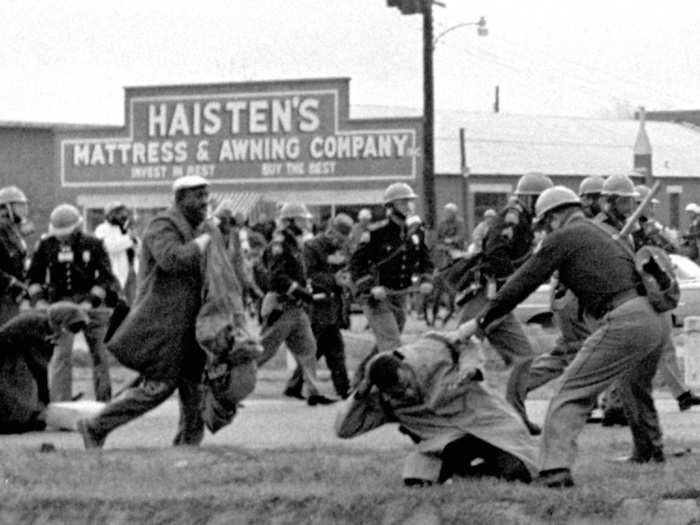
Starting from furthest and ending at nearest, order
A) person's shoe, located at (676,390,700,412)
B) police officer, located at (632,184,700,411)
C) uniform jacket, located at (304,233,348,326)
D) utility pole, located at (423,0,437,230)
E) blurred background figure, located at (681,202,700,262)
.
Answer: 1. utility pole, located at (423,0,437,230)
2. blurred background figure, located at (681,202,700,262)
3. uniform jacket, located at (304,233,348,326)
4. person's shoe, located at (676,390,700,412)
5. police officer, located at (632,184,700,411)

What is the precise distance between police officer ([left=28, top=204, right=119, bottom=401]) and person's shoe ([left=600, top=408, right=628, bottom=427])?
4.56m

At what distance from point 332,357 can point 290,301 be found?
0.83m

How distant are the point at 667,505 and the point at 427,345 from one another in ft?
4.85

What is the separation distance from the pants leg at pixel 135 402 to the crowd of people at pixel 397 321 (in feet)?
0.04

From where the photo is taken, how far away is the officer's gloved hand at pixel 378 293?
16984 mm

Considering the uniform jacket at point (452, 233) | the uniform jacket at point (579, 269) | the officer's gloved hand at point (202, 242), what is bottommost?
the uniform jacket at point (579, 269)

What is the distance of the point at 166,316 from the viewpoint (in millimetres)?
12133

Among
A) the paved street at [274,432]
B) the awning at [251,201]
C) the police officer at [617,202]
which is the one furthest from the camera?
the awning at [251,201]

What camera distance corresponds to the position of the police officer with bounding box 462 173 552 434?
1475 centimetres

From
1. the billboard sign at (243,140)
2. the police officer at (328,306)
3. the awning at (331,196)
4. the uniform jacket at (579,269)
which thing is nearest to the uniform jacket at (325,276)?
the police officer at (328,306)

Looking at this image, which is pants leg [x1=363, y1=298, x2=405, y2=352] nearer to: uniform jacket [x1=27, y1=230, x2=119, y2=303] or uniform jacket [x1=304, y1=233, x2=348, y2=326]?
uniform jacket [x1=304, y1=233, x2=348, y2=326]

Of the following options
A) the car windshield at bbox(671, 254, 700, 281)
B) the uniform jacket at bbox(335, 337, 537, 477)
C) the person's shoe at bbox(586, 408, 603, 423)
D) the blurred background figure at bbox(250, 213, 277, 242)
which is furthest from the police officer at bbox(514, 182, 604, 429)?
the blurred background figure at bbox(250, 213, 277, 242)

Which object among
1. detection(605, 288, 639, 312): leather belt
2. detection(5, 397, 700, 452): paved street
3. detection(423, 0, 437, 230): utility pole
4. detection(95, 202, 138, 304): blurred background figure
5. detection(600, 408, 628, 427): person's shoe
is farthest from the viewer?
detection(423, 0, 437, 230): utility pole

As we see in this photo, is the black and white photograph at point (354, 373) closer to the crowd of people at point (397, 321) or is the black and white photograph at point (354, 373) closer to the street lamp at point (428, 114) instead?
the crowd of people at point (397, 321)
